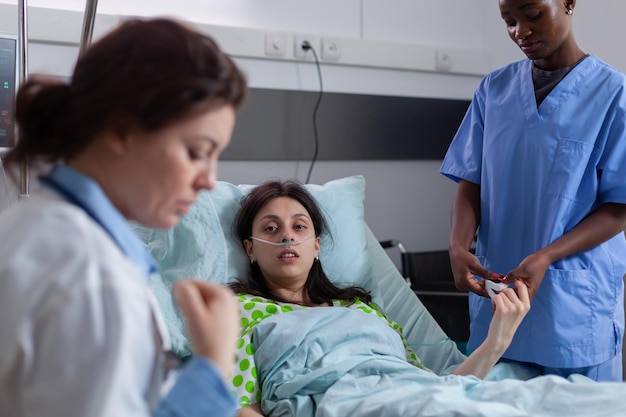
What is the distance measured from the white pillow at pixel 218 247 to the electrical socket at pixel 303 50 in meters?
0.69

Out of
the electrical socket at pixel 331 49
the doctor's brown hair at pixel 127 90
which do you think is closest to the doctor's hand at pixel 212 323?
the doctor's brown hair at pixel 127 90

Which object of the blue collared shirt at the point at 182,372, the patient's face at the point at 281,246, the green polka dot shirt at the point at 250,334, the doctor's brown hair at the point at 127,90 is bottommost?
the green polka dot shirt at the point at 250,334

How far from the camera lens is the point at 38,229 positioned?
77 centimetres

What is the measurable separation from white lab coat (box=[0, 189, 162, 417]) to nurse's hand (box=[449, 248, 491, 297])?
4.08 ft

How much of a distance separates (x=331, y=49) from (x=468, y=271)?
1.36 metres

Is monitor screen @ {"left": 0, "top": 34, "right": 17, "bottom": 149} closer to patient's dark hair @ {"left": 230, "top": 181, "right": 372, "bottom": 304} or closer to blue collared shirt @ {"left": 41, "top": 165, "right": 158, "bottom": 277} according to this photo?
patient's dark hair @ {"left": 230, "top": 181, "right": 372, "bottom": 304}

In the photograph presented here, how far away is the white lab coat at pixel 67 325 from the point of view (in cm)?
73

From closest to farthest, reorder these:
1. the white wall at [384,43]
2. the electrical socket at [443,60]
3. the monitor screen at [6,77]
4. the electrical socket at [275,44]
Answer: the monitor screen at [6,77]
the white wall at [384,43]
the electrical socket at [275,44]
the electrical socket at [443,60]

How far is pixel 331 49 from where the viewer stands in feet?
9.68

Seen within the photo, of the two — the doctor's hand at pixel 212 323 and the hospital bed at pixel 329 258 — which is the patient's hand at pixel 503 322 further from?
the doctor's hand at pixel 212 323

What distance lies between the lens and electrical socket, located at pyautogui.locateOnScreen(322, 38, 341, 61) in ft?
9.63

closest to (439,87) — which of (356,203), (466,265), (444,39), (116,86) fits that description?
(444,39)

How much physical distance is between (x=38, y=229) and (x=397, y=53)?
2523 millimetres

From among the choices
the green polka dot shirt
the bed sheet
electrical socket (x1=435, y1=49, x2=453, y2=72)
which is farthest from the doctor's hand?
electrical socket (x1=435, y1=49, x2=453, y2=72)
